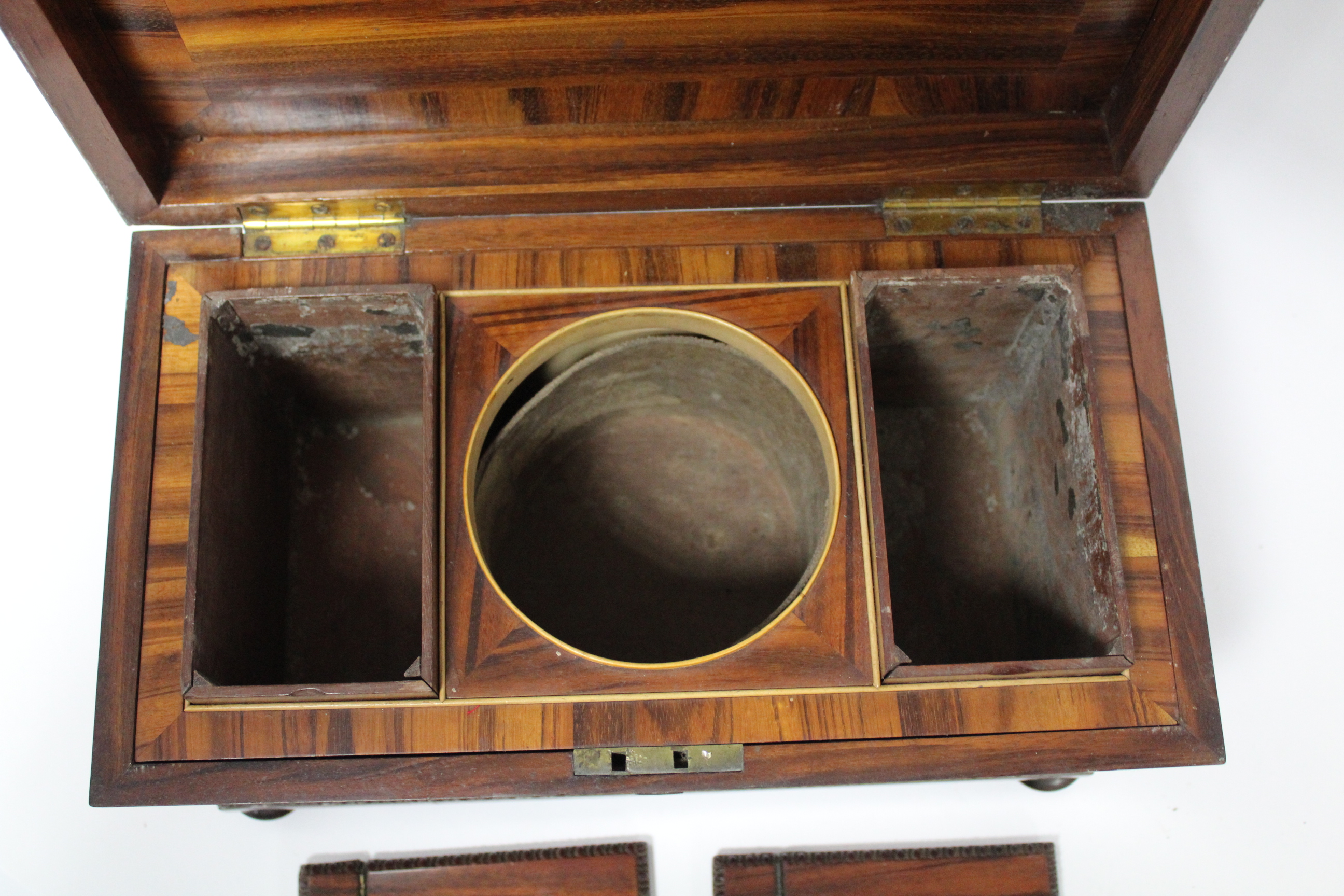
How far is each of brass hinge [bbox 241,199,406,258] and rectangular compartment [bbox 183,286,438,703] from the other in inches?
2.6

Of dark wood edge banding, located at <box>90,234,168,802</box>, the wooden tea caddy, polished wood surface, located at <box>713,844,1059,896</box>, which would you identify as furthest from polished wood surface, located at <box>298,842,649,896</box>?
dark wood edge banding, located at <box>90,234,168,802</box>

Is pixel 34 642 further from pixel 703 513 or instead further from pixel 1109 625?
pixel 1109 625

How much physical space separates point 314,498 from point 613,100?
2.52 ft

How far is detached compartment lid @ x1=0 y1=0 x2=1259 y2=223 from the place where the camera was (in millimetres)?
1219

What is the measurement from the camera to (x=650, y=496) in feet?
5.65

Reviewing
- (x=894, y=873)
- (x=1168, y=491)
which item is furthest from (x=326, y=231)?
(x=894, y=873)

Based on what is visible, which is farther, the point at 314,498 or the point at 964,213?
the point at 314,498

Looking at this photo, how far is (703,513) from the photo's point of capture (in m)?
1.71

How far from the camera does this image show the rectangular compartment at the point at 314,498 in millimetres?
1228

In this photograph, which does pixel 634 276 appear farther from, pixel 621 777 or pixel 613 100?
pixel 621 777

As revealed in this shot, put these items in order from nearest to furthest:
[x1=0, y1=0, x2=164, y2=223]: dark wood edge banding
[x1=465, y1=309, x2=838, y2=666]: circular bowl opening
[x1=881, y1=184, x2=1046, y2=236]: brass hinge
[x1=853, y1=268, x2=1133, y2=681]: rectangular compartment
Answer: [x1=0, y1=0, x2=164, y2=223]: dark wood edge banding < [x1=853, y1=268, x2=1133, y2=681]: rectangular compartment < [x1=881, y1=184, x2=1046, y2=236]: brass hinge < [x1=465, y1=309, x2=838, y2=666]: circular bowl opening

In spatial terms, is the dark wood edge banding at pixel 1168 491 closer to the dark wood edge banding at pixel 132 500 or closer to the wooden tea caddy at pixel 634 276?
the wooden tea caddy at pixel 634 276

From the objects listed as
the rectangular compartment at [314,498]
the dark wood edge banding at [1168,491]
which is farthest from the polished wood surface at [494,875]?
the dark wood edge banding at [1168,491]

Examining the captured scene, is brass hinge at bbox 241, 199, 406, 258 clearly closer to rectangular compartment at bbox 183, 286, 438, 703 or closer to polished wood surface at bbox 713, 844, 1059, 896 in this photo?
rectangular compartment at bbox 183, 286, 438, 703
